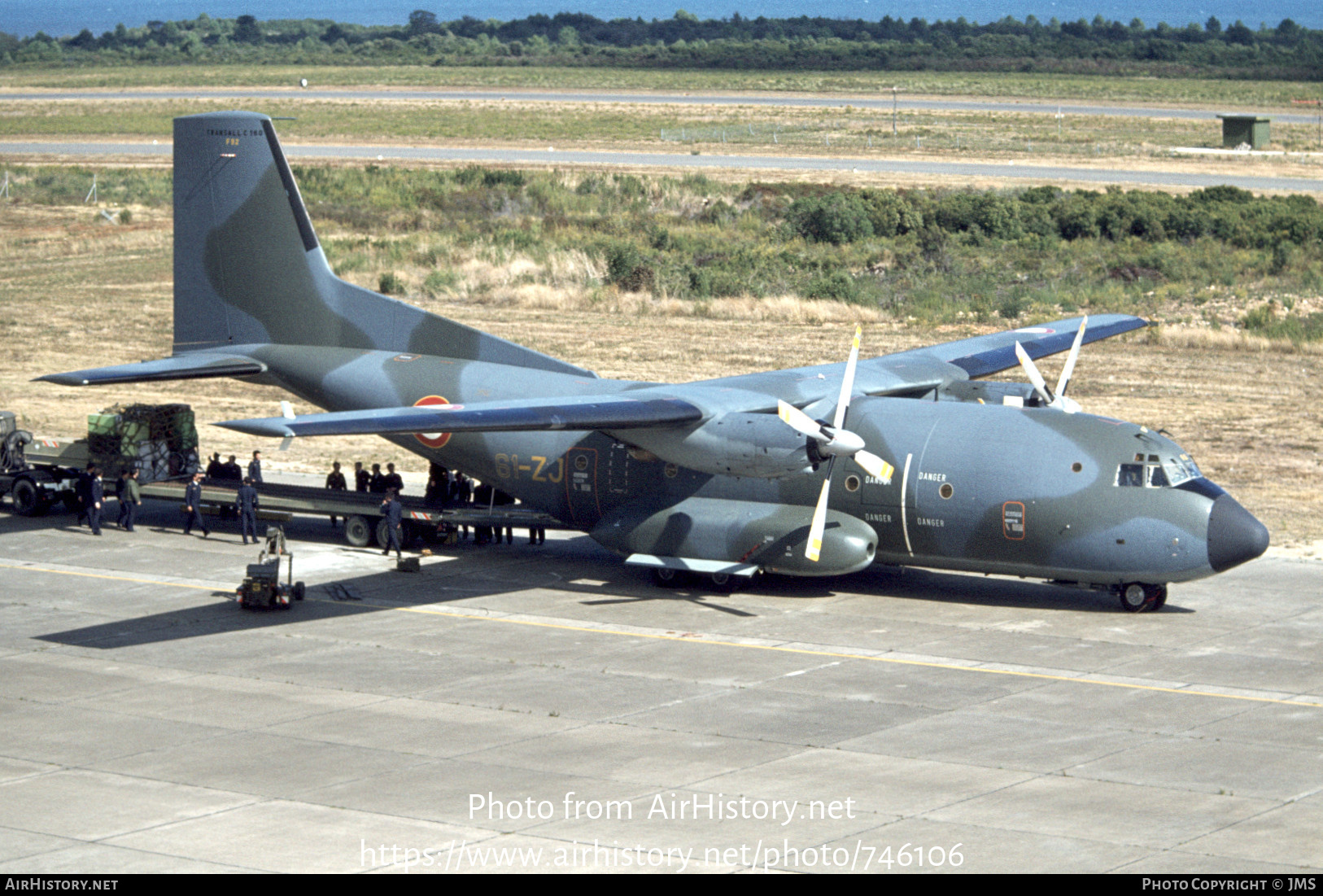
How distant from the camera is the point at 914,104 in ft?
434

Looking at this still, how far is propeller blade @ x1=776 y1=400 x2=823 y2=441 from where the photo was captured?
24.7 metres

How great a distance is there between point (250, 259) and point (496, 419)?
10945 millimetres

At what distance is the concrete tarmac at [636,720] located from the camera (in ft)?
53.6

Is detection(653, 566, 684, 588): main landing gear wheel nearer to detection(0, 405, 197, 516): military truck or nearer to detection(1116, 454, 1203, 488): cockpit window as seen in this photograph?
detection(1116, 454, 1203, 488): cockpit window

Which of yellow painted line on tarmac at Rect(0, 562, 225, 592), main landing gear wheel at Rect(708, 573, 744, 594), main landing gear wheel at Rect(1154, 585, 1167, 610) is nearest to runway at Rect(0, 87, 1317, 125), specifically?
main landing gear wheel at Rect(1154, 585, 1167, 610)

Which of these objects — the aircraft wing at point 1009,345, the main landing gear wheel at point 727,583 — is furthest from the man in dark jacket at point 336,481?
the aircraft wing at point 1009,345

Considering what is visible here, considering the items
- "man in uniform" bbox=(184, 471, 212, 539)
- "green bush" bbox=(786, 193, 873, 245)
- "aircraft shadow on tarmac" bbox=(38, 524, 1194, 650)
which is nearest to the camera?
"aircraft shadow on tarmac" bbox=(38, 524, 1194, 650)

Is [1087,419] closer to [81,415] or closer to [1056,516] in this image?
[1056,516]

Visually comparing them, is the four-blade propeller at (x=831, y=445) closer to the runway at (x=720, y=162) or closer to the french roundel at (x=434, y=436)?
the french roundel at (x=434, y=436)

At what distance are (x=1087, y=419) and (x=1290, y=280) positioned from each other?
3612 centimetres

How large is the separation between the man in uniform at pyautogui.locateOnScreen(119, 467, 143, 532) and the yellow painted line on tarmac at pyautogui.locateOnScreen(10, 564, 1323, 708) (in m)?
2.99

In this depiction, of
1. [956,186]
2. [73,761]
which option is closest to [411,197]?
[956,186]

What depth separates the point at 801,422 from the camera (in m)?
24.7

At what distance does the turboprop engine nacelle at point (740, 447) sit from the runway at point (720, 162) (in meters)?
62.0
